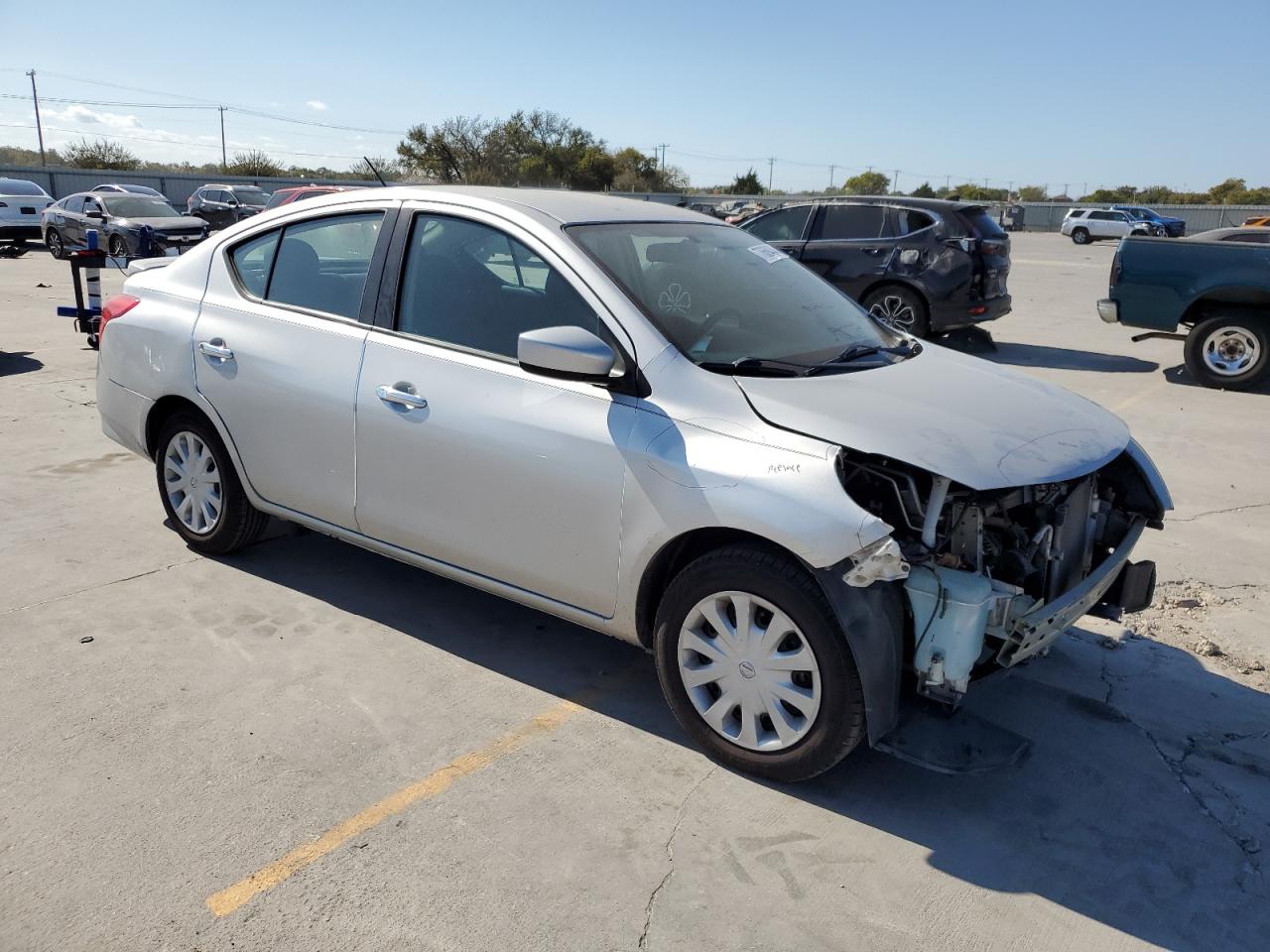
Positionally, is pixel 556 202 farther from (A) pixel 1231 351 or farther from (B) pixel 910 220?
(A) pixel 1231 351

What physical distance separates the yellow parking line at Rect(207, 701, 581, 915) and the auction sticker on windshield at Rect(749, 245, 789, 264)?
2.10 meters

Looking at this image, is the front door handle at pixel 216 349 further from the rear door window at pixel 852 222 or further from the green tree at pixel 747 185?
the green tree at pixel 747 185

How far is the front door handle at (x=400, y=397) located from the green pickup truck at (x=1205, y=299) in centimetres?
862

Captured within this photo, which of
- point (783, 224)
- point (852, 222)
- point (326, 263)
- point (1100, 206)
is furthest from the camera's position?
point (1100, 206)

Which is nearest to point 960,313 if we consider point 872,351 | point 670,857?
point 872,351

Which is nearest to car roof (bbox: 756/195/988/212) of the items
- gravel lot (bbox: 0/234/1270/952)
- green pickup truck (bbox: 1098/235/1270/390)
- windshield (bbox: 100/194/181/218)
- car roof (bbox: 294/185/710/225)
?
green pickup truck (bbox: 1098/235/1270/390)

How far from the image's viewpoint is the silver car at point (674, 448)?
304cm

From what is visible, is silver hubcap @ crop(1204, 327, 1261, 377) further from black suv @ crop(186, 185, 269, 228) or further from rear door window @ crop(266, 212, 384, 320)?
black suv @ crop(186, 185, 269, 228)

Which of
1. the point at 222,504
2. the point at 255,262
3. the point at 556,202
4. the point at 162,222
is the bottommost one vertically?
the point at 222,504

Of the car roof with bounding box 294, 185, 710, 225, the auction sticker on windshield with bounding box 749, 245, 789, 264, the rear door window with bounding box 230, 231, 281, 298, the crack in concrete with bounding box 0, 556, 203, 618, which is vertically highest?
the car roof with bounding box 294, 185, 710, 225

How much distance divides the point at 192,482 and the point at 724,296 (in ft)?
9.21

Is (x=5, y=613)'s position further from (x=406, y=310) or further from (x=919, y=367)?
(x=919, y=367)

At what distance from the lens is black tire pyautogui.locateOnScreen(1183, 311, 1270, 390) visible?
9.75 meters

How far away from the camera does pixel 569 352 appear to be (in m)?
3.27
